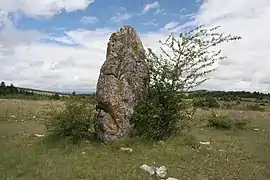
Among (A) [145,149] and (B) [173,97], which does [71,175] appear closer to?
(A) [145,149]

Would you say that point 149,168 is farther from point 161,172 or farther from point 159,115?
point 159,115

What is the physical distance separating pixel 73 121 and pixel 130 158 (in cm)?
367

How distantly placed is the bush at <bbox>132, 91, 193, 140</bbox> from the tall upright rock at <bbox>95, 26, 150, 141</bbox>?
389mm

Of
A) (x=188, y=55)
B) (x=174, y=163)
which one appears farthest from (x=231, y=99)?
(x=174, y=163)

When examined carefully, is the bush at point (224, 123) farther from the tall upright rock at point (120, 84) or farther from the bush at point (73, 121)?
the bush at point (73, 121)

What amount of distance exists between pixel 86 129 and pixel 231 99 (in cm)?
4765

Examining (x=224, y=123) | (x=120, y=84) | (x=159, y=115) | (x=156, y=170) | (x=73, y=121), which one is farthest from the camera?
(x=224, y=123)

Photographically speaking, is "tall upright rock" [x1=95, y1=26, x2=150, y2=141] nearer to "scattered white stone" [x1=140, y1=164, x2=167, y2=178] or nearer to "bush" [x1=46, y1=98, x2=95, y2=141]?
"bush" [x1=46, y1=98, x2=95, y2=141]

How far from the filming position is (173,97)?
1750cm

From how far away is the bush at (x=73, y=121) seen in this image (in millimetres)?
16703

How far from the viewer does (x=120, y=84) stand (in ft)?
55.9

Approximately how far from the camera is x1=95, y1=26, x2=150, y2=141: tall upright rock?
16734mm

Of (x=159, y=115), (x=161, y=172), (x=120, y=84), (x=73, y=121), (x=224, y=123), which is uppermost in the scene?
(x=120, y=84)

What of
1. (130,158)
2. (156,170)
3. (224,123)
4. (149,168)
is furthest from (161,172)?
(224,123)
